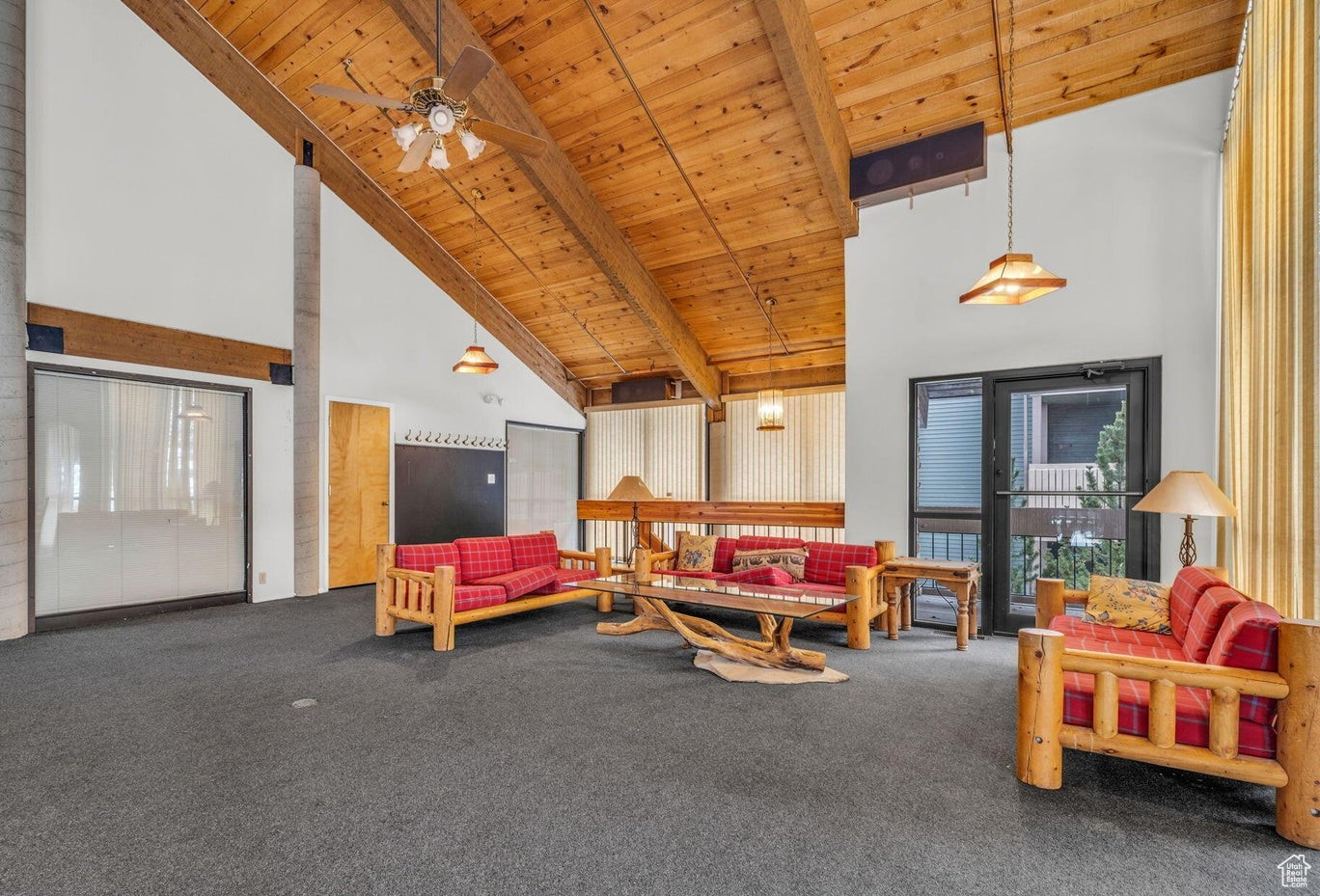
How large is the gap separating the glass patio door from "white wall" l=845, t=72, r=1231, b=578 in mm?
164

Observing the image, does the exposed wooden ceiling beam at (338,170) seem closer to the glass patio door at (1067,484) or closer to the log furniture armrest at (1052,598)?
the glass patio door at (1067,484)

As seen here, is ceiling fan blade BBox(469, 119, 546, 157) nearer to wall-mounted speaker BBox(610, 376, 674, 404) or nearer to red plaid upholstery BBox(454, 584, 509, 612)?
red plaid upholstery BBox(454, 584, 509, 612)

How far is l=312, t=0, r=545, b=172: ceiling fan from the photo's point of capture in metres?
3.62

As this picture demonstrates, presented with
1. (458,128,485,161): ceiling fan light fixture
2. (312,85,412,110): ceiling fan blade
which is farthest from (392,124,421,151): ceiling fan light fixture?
(458,128,485,161): ceiling fan light fixture

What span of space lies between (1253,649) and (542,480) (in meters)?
8.61

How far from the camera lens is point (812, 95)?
4.91 meters

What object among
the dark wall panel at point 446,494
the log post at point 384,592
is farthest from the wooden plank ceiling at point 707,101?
the log post at point 384,592

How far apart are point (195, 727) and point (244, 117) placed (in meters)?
6.11

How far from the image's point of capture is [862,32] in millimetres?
4781

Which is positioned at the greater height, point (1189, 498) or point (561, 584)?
point (1189, 498)

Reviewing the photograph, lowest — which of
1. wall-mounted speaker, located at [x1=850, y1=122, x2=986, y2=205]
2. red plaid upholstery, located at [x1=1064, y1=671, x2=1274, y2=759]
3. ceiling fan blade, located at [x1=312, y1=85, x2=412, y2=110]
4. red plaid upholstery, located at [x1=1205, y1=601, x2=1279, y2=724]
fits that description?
red plaid upholstery, located at [x1=1064, y1=671, x2=1274, y2=759]

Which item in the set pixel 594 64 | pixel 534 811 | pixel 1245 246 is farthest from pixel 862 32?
pixel 534 811

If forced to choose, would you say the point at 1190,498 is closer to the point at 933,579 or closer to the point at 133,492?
the point at 933,579

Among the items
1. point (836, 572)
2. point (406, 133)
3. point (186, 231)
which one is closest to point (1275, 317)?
point (836, 572)
